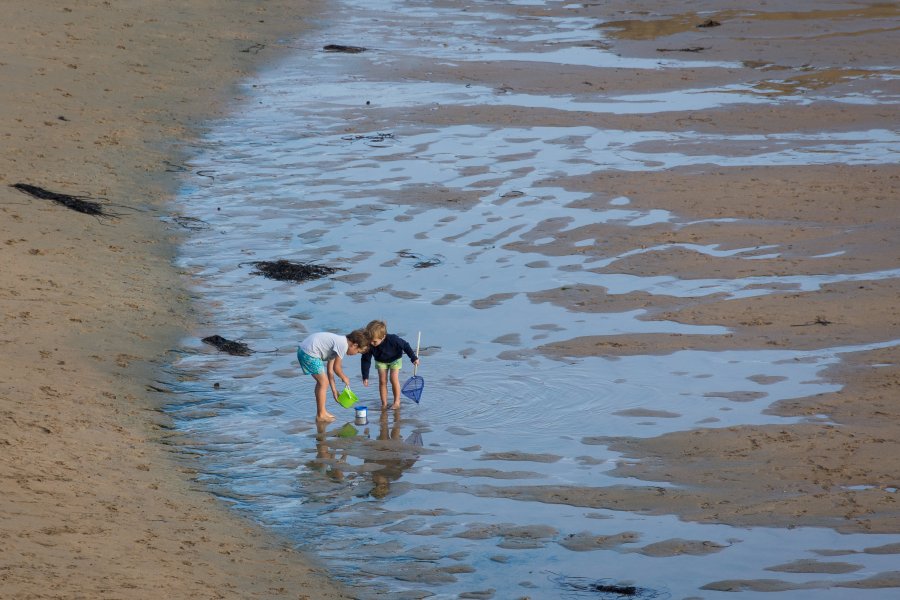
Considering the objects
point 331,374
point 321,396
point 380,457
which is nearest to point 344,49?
point 331,374

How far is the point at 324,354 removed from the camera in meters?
10.6

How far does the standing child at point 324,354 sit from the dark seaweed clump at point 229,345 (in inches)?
58.9

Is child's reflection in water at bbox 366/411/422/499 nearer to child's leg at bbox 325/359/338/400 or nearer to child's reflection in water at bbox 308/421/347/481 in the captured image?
child's reflection in water at bbox 308/421/347/481

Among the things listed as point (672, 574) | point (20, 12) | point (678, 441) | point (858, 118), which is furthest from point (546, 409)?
point (20, 12)

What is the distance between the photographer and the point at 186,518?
8367mm

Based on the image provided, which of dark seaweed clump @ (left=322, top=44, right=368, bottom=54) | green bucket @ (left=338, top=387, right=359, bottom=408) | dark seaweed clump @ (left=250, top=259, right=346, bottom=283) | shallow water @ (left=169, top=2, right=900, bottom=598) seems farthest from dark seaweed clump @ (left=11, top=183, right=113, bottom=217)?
dark seaweed clump @ (left=322, top=44, right=368, bottom=54)

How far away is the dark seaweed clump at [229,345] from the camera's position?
11922mm

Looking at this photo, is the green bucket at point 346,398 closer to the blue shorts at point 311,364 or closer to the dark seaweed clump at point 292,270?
the blue shorts at point 311,364

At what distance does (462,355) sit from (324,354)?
1.73 metres

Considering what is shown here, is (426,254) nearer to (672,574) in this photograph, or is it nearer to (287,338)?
(287,338)

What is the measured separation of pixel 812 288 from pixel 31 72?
518 inches

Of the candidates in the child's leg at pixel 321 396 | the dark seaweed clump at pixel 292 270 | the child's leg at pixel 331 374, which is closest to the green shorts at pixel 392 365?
the child's leg at pixel 331 374

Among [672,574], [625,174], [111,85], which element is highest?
[111,85]

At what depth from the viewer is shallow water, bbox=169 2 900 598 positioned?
26.9ft
